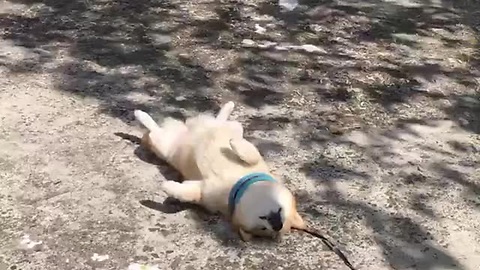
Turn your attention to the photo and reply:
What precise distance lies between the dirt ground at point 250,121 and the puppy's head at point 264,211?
0.06m

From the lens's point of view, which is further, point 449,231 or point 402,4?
point 402,4

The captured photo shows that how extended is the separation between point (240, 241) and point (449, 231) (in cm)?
66

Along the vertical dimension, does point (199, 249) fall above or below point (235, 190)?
below

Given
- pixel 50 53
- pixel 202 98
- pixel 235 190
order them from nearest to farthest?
1. pixel 235 190
2. pixel 202 98
3. pixel 50 53

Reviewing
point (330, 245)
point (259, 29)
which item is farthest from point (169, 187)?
point (259, 29)

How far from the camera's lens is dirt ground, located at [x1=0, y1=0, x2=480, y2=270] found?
2.56 metres

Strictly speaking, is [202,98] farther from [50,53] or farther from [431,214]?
[431,214]

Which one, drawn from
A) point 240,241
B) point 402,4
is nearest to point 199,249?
point 240,241

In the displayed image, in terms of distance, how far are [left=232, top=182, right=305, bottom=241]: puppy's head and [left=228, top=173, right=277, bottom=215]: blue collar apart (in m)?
0.02

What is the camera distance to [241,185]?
252 centimetres

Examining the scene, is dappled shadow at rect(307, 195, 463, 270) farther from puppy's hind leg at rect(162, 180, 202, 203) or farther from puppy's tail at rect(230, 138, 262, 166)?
puppy's hind leg at rect(162, 180, 202, 203)

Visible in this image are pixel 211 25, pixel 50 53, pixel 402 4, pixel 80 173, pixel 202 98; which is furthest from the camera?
pixel 402 4

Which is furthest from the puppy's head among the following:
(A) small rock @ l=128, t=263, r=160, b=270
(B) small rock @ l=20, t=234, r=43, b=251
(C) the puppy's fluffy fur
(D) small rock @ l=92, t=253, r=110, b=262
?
(B) small rock @ l=20, t=234, r=43, b=251

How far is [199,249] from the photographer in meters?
2.54
